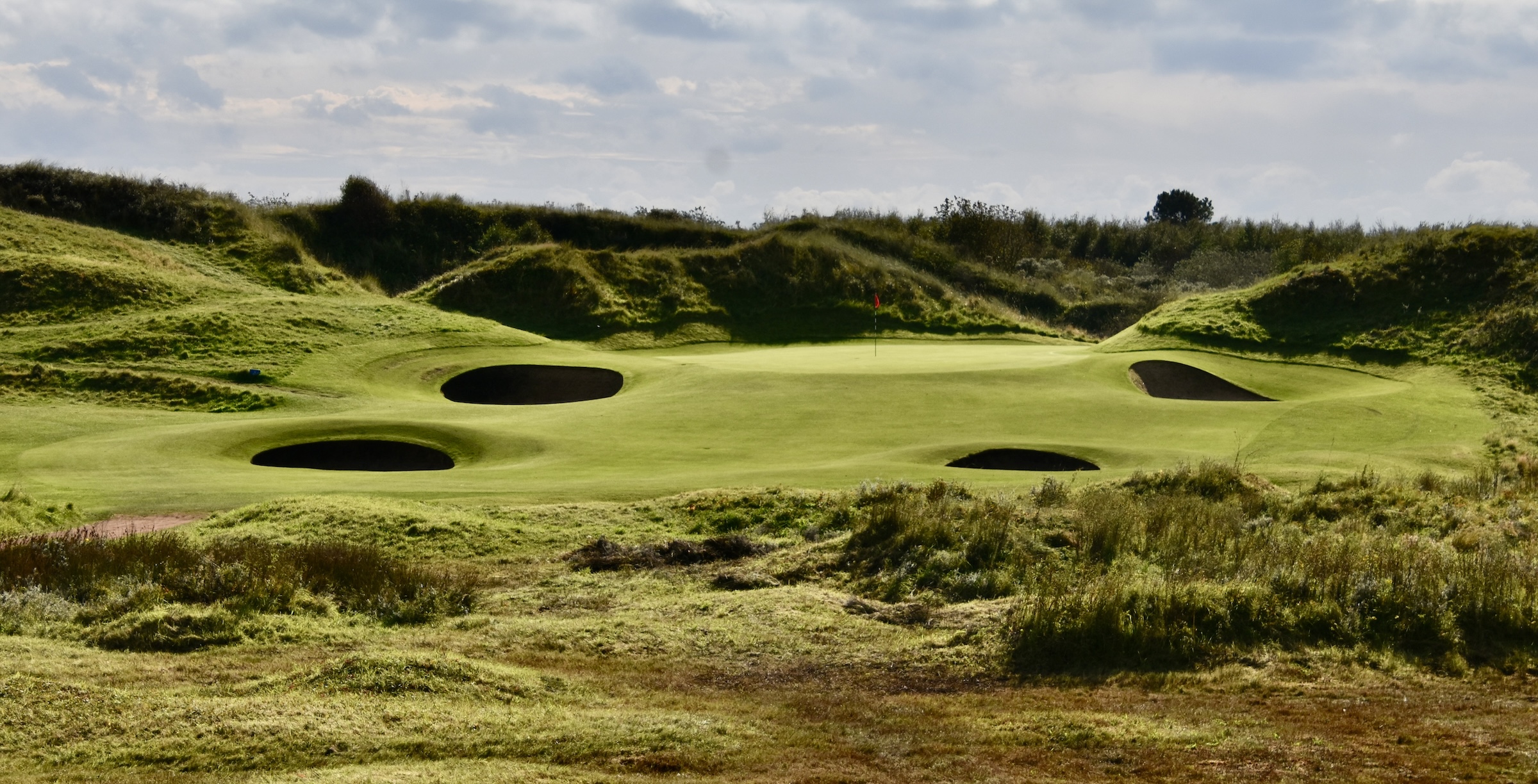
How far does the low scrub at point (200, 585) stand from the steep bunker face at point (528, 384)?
21.6 metres

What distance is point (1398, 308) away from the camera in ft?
137

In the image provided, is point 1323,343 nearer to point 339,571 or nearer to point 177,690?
point 339,571

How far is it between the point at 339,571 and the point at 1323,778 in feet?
36.7

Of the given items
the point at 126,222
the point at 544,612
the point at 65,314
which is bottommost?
the point at 544,612

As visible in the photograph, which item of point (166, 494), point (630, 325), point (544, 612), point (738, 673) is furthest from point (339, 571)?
point (630, 325)

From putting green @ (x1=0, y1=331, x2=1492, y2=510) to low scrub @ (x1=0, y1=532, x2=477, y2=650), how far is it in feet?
16.3

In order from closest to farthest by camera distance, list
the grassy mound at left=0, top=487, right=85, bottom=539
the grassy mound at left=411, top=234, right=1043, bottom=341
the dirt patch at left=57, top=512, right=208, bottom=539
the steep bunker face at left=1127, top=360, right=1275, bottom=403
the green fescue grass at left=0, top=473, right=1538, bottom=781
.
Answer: the green fescue grass at left=0, top=473, right=1538, bottom=781 → the dirt patch at left=57, top=512, right=208, bottom=539 → the grassy mound at left=0, top=487, right=85, bottom=539 → the steep bunker face at left=1127, top=360, right=1275, bottom=403 → the grassy mound at left=411, top=234, right=1043, bottom=341

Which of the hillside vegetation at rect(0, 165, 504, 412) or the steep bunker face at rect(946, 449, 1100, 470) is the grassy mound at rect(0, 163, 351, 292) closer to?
the hillside vegetation at rect(0, 165, 504, 412)

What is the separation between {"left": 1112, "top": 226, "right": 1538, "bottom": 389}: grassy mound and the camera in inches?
1527

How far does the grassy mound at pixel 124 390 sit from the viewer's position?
1330 inches

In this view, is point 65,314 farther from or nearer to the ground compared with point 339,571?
farther from the ground

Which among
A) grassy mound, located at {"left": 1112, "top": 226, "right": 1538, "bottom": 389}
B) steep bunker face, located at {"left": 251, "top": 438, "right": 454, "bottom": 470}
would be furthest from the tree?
steep bunker face, located at {"left": 251, "top": 438, "right": 454, "bottom": 470}

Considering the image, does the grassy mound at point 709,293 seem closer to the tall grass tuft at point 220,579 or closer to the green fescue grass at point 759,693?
the tall grass tuft at point 220,579

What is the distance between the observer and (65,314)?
41.2 meters
